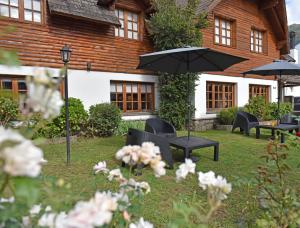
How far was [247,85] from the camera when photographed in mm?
13766

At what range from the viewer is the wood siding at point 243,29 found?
12078mm

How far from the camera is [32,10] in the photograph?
806 centimetres

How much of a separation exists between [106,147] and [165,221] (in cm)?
439

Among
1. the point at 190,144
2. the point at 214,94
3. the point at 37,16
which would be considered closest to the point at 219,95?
the point at 214,94

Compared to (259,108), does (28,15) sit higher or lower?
higher

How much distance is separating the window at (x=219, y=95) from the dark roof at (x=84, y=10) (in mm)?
5529

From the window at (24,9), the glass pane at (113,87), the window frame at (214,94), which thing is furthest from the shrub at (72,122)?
the window frame at (214,94)

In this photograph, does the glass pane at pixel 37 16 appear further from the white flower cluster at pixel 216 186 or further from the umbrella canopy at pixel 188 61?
the white flower cluster at pixel 216 186

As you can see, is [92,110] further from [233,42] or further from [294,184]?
[233,42]

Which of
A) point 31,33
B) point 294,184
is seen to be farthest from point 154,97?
point 294,184

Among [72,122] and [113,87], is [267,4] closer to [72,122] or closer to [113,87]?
[113,87]

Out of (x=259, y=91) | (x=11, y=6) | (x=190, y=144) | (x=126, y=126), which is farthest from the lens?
(x=259, y=91)

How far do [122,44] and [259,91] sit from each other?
29.4 ft

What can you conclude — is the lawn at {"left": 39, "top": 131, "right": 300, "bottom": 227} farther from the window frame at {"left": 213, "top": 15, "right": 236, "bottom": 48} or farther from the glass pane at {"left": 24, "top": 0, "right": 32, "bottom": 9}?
the window frame at {"left": 213, "top": 15, "right": 236, "bottom": 48}
